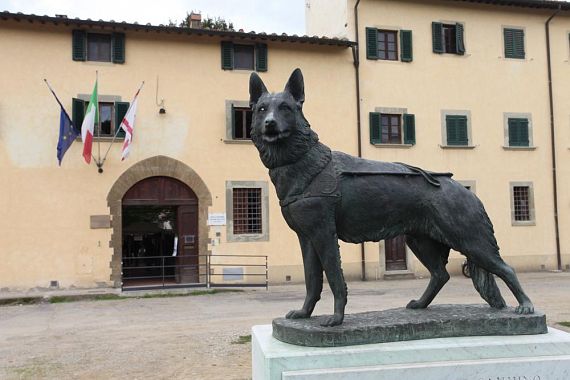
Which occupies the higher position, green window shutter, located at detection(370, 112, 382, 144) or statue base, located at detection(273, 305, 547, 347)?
green window shutter, located at detection(370, 112, 382, 144)

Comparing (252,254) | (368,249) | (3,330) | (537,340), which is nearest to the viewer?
(537,340)

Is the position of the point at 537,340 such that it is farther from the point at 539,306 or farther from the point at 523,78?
the point at 523,78

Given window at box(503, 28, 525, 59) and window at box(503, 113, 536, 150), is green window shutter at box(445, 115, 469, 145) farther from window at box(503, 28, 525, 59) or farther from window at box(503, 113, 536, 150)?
window at box(503, 28, 525, 59)

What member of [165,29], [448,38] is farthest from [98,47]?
[448,38]

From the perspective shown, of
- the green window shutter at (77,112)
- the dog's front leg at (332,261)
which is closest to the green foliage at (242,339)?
the dog's front leg at (332,261)

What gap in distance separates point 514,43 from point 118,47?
15337 millimetres

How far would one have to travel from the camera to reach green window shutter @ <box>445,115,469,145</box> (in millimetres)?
20672

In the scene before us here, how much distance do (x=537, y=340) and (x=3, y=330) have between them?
10410mm

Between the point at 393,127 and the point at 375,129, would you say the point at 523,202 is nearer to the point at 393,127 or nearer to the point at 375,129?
the point at 393,127

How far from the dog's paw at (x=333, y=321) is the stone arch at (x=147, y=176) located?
14.2 meters

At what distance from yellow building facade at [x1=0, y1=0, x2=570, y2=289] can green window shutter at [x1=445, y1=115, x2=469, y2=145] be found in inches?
2.1

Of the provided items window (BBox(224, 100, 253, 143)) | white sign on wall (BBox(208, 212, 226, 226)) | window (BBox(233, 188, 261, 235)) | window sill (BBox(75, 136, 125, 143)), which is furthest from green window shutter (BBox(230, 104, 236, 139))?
window sill (BBox(75, 136, 125, 143))

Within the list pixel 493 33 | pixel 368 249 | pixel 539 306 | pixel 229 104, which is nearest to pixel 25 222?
pixel 229 104

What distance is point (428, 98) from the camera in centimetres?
2061
